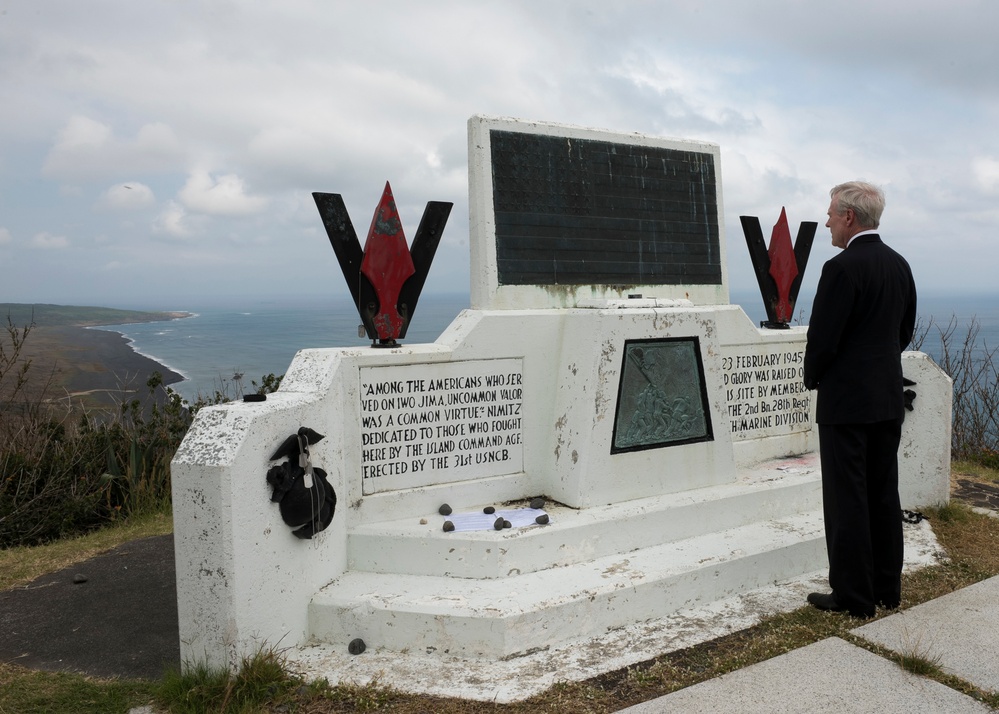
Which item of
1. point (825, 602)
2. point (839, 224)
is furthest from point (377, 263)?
point (825, 602)

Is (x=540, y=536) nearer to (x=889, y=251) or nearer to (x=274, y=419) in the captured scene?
(x=274, y=419)

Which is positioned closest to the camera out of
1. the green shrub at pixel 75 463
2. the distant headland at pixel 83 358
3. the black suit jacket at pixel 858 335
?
the black suit jacket at pixel 858 335

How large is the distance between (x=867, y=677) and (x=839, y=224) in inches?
81.3

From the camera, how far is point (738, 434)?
5980 millimetres

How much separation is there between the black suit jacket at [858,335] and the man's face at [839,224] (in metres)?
0.07

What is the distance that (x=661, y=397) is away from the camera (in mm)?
5027

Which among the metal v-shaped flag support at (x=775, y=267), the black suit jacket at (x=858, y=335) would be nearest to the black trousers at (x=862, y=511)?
the black suit jacket at (x=858, y=335)

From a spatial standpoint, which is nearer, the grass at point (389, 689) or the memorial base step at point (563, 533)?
the grass at point (389, 689)

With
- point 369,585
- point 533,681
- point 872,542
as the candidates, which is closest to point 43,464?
point 369,585

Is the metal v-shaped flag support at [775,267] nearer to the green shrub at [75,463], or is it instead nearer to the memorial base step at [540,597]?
the memorial base step at [540,597]

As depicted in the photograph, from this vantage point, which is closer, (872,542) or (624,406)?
(872,542)

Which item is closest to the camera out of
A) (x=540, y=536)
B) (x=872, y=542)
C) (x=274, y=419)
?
(x=274, y=419)

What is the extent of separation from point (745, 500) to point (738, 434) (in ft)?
3.63

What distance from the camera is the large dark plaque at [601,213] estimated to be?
506 cm
